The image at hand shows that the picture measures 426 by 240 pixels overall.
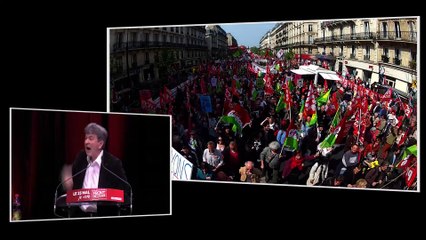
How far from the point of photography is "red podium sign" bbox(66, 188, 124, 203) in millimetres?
7270

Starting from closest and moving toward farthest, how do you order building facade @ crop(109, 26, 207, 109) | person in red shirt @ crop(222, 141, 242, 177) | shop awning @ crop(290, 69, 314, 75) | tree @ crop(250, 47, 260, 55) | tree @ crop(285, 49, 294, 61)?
shop awning @ crop(290, 69, 314, 75) → tree @ crop(285, 49, 294, 61) → person in red shirt @ crop(222, 141, 242, 177) → tree @ crop(250, 47, 260, 55) → building facade @ crop(109, 26, 207, 109)

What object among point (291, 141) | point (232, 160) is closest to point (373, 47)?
point (291, 141)

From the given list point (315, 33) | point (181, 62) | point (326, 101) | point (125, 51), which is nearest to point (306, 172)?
point (326, 101)

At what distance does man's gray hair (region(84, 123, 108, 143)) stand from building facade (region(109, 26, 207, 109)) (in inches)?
113

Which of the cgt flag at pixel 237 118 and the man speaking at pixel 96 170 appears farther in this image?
the cgt flag at pixel 237 118

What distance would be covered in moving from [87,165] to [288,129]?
10.7 feet

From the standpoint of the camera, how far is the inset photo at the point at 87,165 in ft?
23.0

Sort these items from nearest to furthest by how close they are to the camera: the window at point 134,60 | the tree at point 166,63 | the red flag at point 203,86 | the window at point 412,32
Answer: the window at point 412,32 < the red flag at point 203,86 < the tree at point 166,63 < the window at point 134,60

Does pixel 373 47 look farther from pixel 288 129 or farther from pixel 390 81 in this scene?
pixel 288 129

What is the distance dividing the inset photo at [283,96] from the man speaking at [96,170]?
205 centimetres

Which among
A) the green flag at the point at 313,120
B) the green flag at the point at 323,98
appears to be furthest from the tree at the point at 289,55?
the green flag at the point at 313,120

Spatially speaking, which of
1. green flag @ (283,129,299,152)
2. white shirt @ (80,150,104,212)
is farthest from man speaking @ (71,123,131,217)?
green flag @ (283,129,299,152)

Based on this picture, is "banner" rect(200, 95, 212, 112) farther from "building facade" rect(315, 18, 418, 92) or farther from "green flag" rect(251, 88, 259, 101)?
"building facade" rect(315, 18, 418, 92)

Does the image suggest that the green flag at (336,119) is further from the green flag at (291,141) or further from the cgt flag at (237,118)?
the cgt flag at (237,118)
